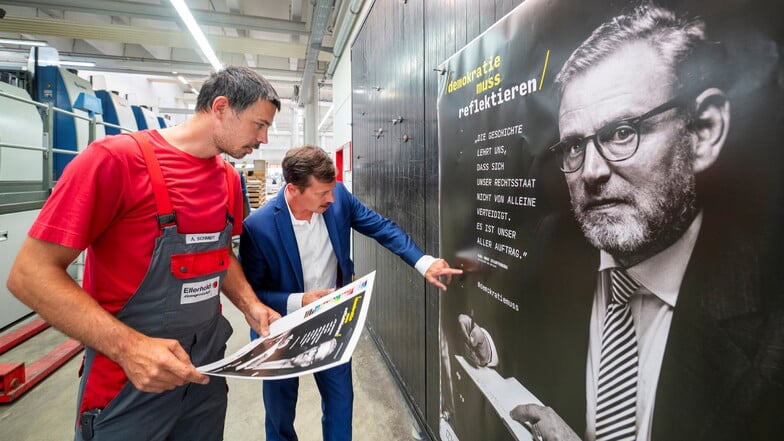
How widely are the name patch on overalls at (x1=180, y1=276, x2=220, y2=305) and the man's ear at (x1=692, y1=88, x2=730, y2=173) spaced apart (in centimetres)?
124

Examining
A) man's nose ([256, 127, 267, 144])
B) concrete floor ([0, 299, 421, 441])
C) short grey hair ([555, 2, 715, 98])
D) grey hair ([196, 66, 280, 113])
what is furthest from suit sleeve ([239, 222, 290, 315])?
short grey hair ([555, 2, 715, 98])

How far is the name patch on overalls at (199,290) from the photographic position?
1.02 m

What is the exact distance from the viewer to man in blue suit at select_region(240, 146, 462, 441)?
144 centimetres

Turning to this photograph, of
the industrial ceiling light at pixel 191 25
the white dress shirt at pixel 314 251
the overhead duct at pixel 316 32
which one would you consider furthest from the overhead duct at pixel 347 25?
the white dress shirt at pixel 314 251

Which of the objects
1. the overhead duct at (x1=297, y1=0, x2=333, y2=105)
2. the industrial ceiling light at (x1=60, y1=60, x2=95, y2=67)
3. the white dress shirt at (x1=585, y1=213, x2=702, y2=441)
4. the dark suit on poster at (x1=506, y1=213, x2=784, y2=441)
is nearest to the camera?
the dark suit on poster at (x1=506, y1=213, x2=784, y2=441)

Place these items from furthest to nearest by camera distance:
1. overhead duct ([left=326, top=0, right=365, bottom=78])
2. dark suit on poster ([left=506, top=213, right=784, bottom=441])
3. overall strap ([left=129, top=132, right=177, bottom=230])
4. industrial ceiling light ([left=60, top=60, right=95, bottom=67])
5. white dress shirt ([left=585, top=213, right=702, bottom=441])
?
industrial ceiling light ([left=60, top=60, right=95, bottom=67]), overhead duct ([left=326, top=0, right=365, bottom=78]), overall strap ([left=129, top=132, right=177, bottom=230]), white dress shirt ([left=585, top=213, right=702, bottom=441]), dark suit on poster ([left=506, top=213, right=784, bottom=441])

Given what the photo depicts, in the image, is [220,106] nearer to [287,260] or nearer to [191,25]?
[287,260]

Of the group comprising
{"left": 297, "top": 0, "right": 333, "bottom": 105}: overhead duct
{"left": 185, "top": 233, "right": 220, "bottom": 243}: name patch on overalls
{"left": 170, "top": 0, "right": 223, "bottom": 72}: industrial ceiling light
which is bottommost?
{"left": 185, "top": 233, "right": 220, "bottom": 243}: name patch on overalls

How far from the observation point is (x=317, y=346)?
870 millimetres

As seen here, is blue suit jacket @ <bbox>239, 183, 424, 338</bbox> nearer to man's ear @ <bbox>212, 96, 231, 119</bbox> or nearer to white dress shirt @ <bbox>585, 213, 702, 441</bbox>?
man's ear @ <bbox>212, 96, 231, 119</bbox>

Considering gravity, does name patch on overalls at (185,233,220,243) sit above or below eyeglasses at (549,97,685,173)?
below

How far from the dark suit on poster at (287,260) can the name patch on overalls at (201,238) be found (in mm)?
351

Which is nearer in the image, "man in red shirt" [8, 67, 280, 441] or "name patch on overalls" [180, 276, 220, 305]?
"man in red shirt" [8, 67, 280, 441]

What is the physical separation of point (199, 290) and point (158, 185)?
1.11 ft
